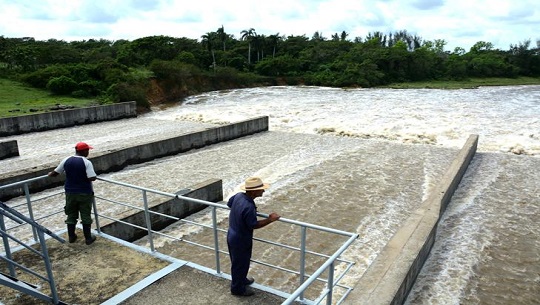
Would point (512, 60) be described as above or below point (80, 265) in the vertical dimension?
above

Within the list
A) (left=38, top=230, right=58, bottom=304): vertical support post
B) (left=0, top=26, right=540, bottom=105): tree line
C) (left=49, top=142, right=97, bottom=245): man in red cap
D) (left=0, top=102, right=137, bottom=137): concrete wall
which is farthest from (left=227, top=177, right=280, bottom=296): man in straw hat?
(left=0, top=26, right=540, bottom=105): tree line

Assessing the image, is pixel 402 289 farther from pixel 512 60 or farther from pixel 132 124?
pixel 512 60

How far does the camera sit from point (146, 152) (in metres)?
14.0

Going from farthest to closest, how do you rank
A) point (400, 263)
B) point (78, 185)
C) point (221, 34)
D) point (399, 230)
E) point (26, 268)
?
1. point (221, 34)
2. point (399, 230)
3. point (400, 263)
4. point (78, 185)
5. point (26, 268)

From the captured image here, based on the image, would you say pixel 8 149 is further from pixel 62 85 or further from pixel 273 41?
pixel 273 41

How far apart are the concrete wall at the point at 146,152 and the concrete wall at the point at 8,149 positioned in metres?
4.42

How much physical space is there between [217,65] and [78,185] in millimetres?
51261

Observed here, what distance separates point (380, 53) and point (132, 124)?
145ft

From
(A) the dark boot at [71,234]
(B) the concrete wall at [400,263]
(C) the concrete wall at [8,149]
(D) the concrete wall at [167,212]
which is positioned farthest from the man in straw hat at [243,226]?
(C) the concrete wall at [8,149]

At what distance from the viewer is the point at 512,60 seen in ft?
220

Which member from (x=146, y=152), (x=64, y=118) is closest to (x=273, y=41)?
(x=64, y=118)

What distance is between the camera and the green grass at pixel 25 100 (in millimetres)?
21109

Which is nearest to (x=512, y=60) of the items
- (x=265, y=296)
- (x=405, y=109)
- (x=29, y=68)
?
(x=405, y=109)

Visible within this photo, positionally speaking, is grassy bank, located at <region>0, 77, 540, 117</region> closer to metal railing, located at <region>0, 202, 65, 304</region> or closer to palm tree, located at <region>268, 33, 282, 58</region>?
metal railing, located at <region>0, 202, 65, 304</region>
